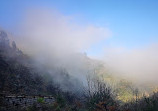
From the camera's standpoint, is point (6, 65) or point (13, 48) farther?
point (13, 48)

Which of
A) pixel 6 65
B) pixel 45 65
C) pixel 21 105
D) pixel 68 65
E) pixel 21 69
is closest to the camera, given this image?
pixel 21 105

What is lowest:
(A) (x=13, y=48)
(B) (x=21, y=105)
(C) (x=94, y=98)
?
(B) (x=21, y=105)

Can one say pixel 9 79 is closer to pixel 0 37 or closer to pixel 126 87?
pixel 0 37

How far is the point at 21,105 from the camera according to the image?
40.5ft

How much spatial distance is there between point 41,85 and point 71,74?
10861mm

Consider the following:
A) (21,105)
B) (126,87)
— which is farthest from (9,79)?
(126,87)

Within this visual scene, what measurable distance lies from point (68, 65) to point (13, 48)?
13819mm

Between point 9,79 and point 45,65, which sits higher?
point 45,65

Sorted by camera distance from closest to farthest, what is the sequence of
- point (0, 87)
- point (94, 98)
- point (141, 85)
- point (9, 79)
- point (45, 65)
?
point (94, 98)
point (0, 87)
point (9, 79)
point (45, 65)
point (141, 85)

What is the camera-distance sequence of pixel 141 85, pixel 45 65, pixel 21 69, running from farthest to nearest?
pixel 141 85
pixel 45 65
pixel 21 69

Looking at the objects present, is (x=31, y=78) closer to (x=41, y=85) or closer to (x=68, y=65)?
(x=41, y=85)

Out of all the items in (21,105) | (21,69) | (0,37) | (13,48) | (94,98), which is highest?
(0,37)

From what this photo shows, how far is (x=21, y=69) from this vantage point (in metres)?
26.1

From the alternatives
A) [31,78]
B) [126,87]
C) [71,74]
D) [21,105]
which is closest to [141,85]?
[126,87]
